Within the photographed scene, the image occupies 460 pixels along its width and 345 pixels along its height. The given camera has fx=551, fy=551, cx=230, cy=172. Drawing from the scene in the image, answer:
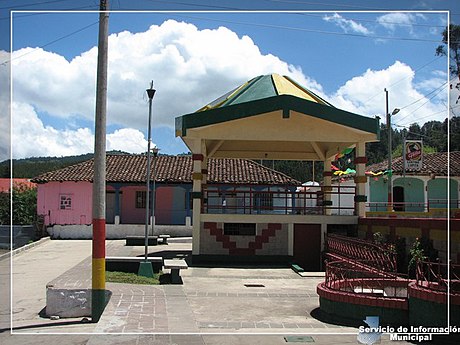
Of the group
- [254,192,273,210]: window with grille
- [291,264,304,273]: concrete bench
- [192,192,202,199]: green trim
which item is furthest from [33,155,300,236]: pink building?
[291,264,304,273]: concrete bench

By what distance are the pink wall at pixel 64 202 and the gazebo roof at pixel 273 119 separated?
1422cm

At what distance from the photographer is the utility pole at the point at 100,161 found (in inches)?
360

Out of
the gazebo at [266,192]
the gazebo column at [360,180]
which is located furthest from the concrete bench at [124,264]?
the gazebo column at [360,180]

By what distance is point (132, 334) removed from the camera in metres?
7.95

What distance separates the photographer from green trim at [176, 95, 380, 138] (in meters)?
16.6

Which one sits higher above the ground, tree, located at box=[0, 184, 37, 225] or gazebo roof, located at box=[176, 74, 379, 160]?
gazebo roof, located at box=[176, 74, 379, 160]

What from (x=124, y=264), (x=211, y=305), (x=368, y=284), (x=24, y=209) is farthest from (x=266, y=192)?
(x=24, y=209)

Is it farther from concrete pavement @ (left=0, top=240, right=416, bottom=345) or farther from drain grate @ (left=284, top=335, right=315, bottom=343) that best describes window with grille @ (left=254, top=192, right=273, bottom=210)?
drain grate @ (left=284, top=335, right=315, bottom=343)

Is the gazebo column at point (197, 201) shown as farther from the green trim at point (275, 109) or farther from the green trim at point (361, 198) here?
the green trim at point (361, 198)

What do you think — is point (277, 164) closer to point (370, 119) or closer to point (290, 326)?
point (370, 119)

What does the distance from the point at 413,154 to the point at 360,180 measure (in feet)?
34.1

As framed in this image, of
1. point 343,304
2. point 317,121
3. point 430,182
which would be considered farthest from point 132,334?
point 430,182

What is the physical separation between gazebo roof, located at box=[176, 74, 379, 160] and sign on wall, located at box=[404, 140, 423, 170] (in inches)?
361

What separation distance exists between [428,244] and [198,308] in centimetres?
467
